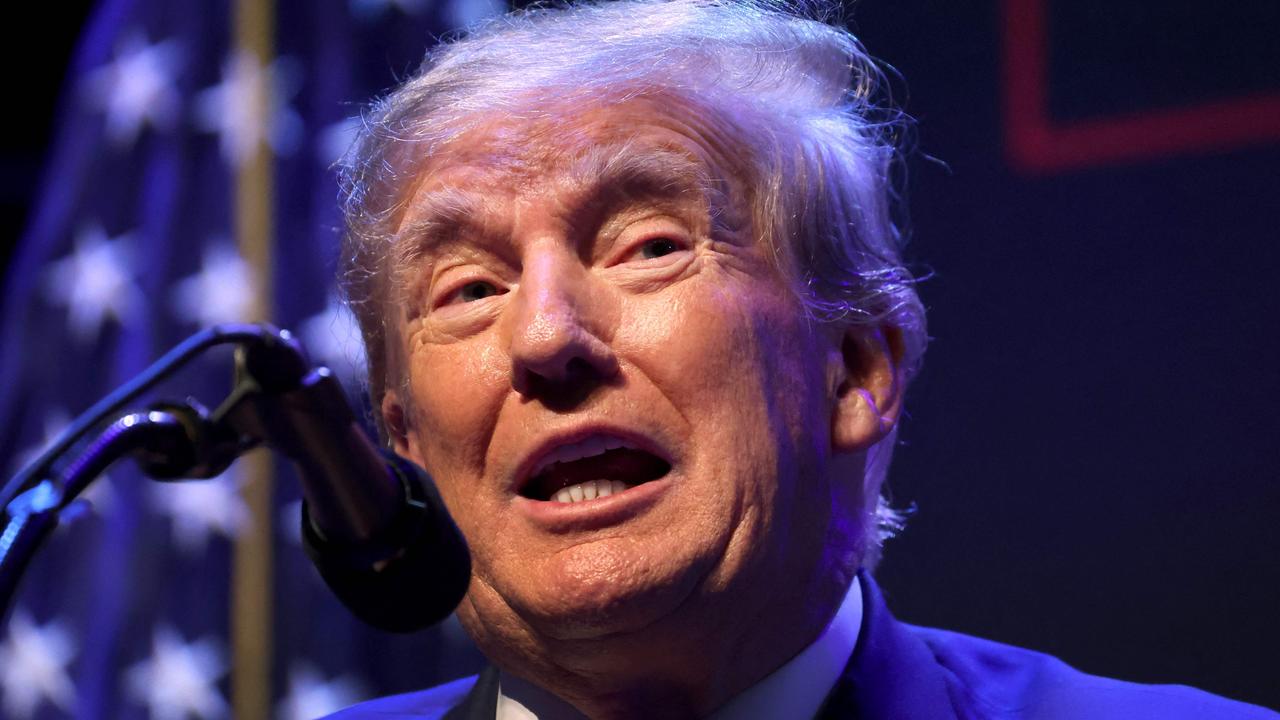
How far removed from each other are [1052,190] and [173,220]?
2.05 metres

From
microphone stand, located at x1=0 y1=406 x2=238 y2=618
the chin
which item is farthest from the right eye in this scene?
microphone stand, located at x1=0 y1=406 x2=238 y2=618

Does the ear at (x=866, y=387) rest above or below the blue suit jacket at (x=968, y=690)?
above

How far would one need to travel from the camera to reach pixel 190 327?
9.23 ft

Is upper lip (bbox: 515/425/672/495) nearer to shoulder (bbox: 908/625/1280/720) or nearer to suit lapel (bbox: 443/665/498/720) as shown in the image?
suit lapel (bbox: 443/665/498/720)

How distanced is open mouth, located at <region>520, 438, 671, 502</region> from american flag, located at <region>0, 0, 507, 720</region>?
1.35m

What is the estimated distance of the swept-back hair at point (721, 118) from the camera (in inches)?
56.2

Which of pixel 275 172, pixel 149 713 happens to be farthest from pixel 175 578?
pixel 275 172

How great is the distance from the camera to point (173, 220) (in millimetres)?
2816

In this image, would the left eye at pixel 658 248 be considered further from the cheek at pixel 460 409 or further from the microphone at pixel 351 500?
the microphone at pixel 351 500

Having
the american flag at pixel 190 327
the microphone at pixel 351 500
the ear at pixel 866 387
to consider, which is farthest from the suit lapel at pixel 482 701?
the american flag at pixel 190 327

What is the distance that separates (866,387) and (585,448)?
16.8 inches

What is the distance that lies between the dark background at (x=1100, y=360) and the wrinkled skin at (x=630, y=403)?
508 millimetres

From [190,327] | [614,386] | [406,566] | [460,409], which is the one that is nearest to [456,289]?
[460,409]

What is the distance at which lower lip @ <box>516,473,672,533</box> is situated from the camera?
3.94 ft
